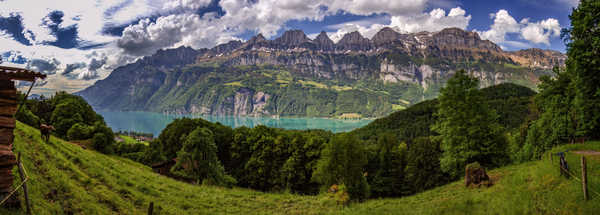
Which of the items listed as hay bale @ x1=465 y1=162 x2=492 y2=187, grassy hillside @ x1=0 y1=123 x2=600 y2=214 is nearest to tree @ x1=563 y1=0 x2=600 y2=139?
Answer: grassy hillside @ x1=0 y1=123 x2=600 y2=214

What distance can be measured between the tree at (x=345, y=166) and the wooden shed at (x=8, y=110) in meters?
25.3

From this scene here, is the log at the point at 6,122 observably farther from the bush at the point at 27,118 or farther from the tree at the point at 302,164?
the bush at the point at 27,118

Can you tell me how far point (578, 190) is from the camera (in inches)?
394

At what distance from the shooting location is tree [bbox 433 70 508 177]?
76.7ft

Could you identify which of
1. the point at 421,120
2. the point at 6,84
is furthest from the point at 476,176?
the point at 421,120

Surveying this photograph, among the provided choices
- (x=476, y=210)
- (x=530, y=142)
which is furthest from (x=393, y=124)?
(x=476, y=210)

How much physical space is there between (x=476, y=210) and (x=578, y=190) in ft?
11.0

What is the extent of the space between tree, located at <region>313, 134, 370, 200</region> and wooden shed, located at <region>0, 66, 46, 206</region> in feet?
83.0

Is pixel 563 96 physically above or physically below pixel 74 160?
above

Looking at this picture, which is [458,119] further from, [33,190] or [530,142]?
[33,190]

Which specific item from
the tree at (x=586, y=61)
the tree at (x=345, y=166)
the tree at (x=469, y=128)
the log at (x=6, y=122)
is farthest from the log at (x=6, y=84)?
the tree at (x=586, y=61)

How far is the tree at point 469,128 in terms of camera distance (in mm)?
23375

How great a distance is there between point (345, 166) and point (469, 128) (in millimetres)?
12170

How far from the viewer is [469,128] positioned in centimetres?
2336
